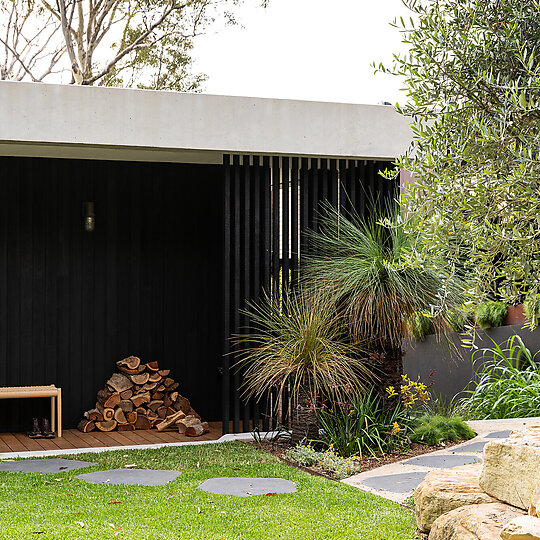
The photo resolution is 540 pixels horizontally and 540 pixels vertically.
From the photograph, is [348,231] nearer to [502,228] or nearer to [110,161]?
[110,161]

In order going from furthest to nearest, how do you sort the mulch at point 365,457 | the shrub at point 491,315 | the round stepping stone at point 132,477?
the shrub at point 491,315 < the mulch at point 365,457 < the round stepping stone at point 132,477

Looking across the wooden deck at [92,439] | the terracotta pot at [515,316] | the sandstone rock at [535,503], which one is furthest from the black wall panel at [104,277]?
the sandstone rock at [535,503]

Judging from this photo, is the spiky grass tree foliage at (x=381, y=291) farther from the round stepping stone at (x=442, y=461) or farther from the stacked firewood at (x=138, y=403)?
the stacked firewood at (x=138, y=403)

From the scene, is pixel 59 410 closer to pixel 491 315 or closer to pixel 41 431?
pixel 41 431

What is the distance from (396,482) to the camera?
17.0 ft

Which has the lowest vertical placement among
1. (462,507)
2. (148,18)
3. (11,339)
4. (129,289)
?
(462,507)

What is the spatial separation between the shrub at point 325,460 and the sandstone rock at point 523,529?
2.74m

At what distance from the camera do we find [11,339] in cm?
752

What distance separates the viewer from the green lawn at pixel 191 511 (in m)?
4.04

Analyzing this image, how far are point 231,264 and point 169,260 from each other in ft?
3.74

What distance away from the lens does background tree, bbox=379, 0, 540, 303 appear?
11.3 feet

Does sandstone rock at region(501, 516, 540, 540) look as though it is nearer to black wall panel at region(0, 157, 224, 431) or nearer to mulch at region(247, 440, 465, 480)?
mulch at region(247, 440, 465, 480)

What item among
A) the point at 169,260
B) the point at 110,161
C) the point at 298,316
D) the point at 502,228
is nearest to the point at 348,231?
the point at 298,316

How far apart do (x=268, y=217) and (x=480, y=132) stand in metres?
3.54
